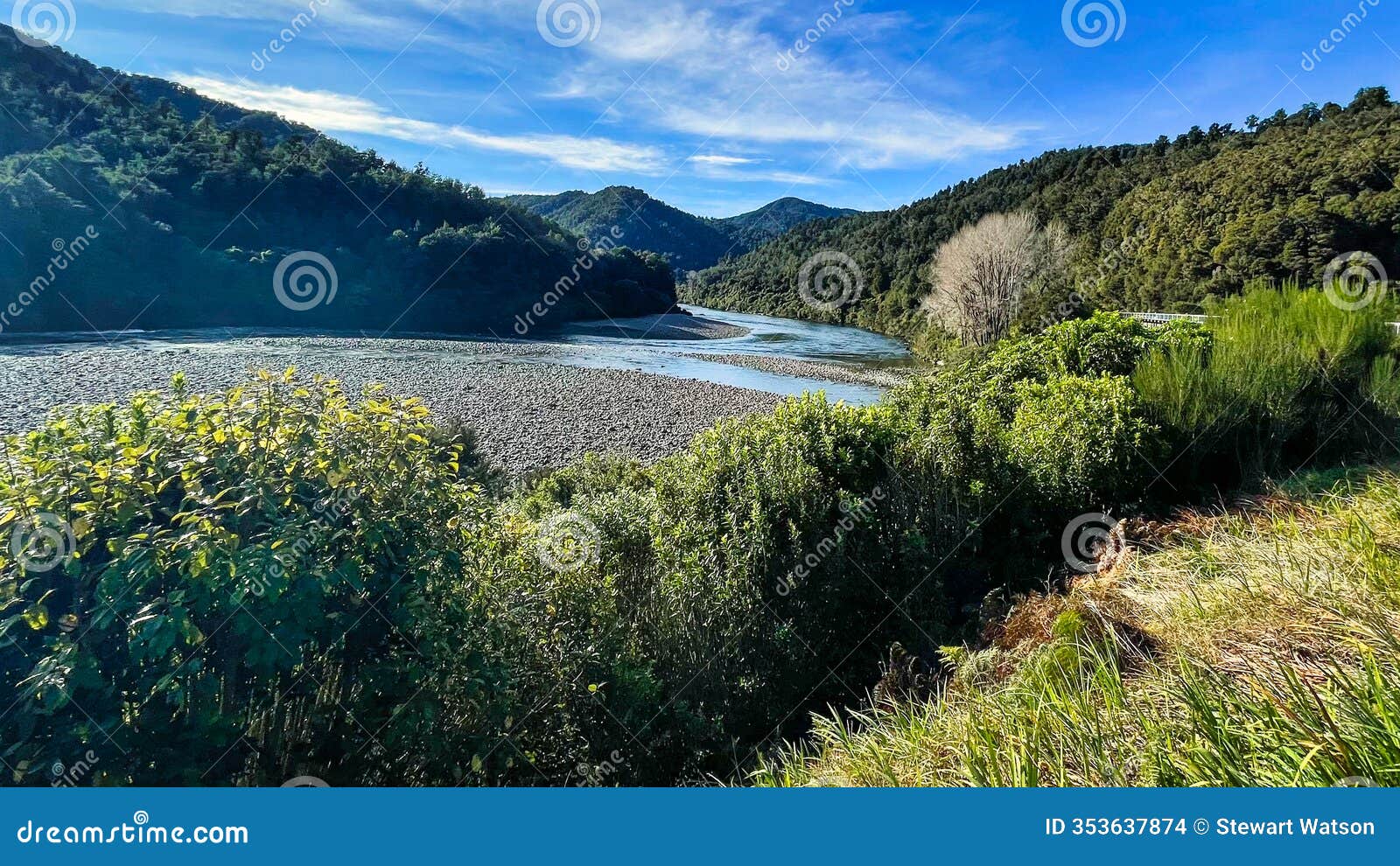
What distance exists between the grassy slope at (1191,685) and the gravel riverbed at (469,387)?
1165cm

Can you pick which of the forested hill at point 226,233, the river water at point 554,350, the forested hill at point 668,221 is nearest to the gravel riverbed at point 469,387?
the river water at point 554,350

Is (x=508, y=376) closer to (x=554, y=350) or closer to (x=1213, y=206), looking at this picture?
(x=554, y=350)

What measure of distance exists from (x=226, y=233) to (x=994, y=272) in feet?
187

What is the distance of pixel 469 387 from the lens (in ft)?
Answer: 84.4

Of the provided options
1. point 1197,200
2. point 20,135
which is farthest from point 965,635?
Result: point 20,135

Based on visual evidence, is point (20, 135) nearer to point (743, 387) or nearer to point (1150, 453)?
point (743, 387)

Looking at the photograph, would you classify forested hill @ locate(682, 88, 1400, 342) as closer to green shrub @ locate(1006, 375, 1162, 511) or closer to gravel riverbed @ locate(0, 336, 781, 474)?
gravel riverbed @ locate(0, 336, 781, 474)

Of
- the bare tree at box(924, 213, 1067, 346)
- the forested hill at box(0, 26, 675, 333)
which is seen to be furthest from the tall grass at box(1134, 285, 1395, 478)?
the bare tree at box(924, 213, 1067, 346)

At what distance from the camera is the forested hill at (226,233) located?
38.9m

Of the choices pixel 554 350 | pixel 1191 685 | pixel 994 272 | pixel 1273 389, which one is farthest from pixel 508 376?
pixel 1191 685

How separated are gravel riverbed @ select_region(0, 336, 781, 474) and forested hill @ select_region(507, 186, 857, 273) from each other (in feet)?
192

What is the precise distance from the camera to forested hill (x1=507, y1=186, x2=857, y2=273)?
103 meters

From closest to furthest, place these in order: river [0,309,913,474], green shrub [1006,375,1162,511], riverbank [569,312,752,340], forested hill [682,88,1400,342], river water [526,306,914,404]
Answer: green shrub [1006,375,1162,511], river [0,309,913,474], forested hill [682,88,1400,342], river water [526,306,914,404], riverbank [569,312,752,340]

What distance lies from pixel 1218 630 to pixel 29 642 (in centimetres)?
431
